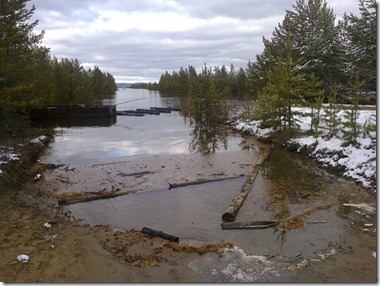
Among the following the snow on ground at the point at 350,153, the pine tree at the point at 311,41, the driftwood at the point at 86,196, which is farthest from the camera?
the pine tree at the point at 311,41

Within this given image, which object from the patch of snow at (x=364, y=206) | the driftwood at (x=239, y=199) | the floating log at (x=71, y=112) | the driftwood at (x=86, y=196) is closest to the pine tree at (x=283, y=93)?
the driftwood at (x=239, y=199)

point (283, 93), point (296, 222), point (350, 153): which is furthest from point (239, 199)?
point (283, 93)

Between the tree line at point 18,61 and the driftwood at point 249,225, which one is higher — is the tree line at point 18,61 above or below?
above

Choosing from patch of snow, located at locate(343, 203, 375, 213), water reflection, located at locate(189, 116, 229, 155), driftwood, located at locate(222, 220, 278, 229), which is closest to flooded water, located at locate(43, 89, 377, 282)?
patch of snow, located at locate(343, 203, 375, 213)

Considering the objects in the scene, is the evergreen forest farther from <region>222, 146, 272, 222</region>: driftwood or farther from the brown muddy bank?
the brown muddy bank

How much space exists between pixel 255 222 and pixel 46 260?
5.07m

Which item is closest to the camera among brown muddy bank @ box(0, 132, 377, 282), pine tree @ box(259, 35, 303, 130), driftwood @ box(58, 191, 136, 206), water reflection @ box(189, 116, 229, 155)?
brown muddy bank @ box(0, 132, 377, 282)

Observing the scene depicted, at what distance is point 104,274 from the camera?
261 inches

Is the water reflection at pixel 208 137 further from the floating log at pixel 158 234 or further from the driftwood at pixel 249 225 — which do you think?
the floating log at pixel 158 234

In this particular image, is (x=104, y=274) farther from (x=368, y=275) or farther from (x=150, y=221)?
(x=368, y=275)

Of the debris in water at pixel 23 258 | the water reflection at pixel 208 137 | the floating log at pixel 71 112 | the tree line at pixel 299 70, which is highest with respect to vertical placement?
the tree line at pixel 299 70

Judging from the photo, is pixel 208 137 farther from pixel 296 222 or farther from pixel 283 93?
pixel 296 222

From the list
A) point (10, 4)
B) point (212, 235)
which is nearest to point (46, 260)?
point (212, 235)

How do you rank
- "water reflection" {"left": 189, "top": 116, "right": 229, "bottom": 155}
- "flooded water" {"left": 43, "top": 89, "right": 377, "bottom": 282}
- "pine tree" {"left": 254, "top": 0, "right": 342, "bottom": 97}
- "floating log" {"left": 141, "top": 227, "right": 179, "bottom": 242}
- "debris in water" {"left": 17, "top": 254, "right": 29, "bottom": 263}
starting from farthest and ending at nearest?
"pine tree" {"left": 254, "top": 0, "right": 342, "bottom": 97} → "water reflection" {"left": 189, "top": 116, "right": 229, "bottom": 155} → "floating log" {"left": 141, "top": 227, "right": 179, "bottom": 242} → "flooded water" {"left": 43, "top": 89, "right": 377, "bottom": 282} → "debris in water" {"left": 17, "top": 254, "right": 29, "bottom": 263}
